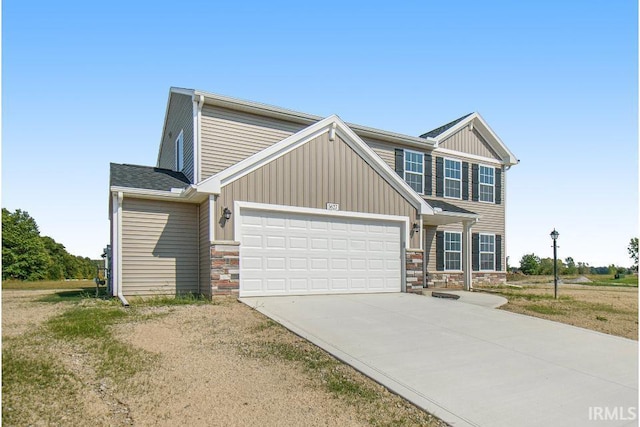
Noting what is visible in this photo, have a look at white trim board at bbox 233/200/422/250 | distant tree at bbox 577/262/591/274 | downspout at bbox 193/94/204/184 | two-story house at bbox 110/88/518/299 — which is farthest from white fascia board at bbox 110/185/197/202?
distant tree at bbox 577/262/591/274

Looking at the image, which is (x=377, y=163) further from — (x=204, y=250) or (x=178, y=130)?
(x=178, y=130)

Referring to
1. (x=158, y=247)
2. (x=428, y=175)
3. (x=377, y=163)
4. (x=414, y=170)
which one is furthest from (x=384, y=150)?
(x=158, y=247)

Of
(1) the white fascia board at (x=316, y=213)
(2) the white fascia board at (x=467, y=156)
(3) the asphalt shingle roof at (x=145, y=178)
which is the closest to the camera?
(1) the white fascia board at (x=316, y=213)

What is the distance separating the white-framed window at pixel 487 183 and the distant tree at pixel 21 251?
1555 inches

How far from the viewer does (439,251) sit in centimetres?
1800

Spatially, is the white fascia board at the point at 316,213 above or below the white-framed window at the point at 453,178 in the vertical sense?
below

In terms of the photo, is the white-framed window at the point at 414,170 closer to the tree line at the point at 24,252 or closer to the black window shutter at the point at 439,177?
the black window shutter at the point at 439,177

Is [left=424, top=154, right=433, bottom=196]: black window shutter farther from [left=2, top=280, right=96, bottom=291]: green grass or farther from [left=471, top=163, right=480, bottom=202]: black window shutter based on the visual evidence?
[left=2, top=280, right=96, bottom=291]: green grass

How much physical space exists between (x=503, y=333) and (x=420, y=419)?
421cm

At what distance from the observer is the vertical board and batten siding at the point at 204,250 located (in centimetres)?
1103

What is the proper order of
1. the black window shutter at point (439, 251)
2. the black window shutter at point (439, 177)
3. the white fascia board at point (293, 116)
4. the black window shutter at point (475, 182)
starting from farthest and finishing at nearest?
1. the black window shutter at point (475, 182)
2. the black window shutter at point (439, 177)
3. the black window shutter at point (439, 251)
4. the white fascia board at point (293, 116)

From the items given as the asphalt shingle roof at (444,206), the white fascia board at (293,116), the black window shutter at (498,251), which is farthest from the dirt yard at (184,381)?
the black window shutter at (498,251)

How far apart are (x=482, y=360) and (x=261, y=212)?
6817mm

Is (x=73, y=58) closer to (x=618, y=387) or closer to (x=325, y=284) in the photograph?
(x=325, y=284)
